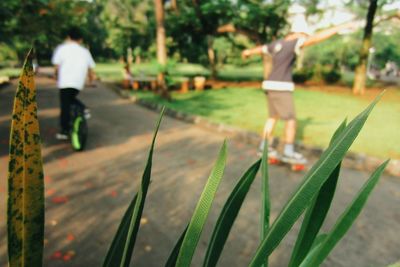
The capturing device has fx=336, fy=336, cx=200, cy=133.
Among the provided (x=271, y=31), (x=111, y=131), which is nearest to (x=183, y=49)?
(x=271, y=31)

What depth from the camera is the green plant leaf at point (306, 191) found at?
2.12 feet

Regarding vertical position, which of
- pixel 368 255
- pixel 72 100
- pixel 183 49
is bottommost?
pixel 368 255

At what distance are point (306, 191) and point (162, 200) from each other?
3.12 meters

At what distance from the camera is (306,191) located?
648 millimetres

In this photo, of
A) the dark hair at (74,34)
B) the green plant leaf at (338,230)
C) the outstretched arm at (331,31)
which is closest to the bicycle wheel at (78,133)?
the dark hair at (74,34)

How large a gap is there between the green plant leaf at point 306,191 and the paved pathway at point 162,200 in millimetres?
2039

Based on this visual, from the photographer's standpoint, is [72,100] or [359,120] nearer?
[359,120]

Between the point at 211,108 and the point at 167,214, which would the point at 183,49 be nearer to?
the point at 211,108

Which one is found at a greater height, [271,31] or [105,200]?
[271,31]

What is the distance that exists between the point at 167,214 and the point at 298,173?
7.32 feet

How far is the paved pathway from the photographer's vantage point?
2703 millimetres

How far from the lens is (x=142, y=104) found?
1102cm

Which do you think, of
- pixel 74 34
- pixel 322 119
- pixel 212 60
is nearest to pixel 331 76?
pixel 212 60

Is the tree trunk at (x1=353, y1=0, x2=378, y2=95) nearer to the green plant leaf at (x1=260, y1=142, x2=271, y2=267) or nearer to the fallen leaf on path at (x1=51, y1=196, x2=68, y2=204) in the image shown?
the fallen leaf on path at (x1=51, y1=196, x2=68, y2=204)
